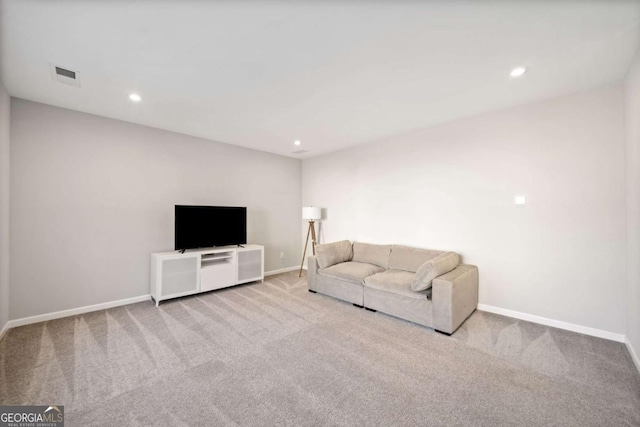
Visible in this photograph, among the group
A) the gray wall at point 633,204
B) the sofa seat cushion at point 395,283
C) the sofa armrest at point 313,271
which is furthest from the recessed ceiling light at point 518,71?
the sofa armrest at point 313,271

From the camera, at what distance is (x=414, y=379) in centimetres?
196

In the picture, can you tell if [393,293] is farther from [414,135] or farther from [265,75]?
[265,75]

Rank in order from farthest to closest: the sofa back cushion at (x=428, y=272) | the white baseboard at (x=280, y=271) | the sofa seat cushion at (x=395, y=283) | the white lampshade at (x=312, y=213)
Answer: the white baseboard at (x=280, y=271) < the white lampshade at (x=312, y=213) < the sofa seat cushion at (x=395, y=283) < the sofa back cushion at (x=428, y=272)

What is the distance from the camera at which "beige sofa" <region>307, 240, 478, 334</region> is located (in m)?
2.73

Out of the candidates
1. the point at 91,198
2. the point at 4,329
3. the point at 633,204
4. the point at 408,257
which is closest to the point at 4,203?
the point at 91,198

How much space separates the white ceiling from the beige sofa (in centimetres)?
198

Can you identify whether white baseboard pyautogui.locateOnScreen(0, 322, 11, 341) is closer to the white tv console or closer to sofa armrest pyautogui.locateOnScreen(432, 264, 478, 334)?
the white tv console

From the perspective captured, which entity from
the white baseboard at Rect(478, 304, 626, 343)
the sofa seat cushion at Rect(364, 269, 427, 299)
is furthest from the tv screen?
the white baseboard at Rect(478, 304, 626, 343)

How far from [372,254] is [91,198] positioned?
4.05 m

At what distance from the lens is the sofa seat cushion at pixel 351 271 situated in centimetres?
351

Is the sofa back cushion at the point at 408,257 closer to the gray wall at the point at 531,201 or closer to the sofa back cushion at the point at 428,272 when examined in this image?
the gray wall at the point at 531,201

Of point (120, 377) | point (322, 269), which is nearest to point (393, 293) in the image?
point (322, 269)

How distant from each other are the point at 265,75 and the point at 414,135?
101 inches

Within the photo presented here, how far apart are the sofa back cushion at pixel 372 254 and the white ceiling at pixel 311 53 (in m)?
2.07
